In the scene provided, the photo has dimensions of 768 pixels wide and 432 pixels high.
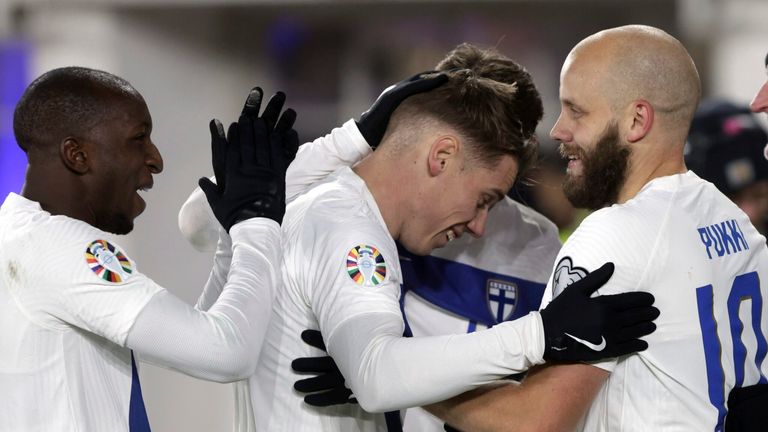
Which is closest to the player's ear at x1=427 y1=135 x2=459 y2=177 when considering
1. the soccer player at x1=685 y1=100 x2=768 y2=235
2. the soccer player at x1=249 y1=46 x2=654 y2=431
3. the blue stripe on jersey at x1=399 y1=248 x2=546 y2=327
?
the soccer player at x1=249 y1=46 x2=654 y2=431

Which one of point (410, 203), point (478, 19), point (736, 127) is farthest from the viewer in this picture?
point (478, 19)

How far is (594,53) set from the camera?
2578 mm

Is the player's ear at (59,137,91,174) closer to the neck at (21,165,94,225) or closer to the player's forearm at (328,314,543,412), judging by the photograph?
the neck at (21,165,94,225)

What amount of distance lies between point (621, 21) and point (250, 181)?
25.6ft

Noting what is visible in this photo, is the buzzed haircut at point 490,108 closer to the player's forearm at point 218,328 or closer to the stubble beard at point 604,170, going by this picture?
the stubble beard at point 604,170

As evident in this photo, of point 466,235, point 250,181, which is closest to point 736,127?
point 466,235

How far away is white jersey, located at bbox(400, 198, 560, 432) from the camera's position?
335 cm

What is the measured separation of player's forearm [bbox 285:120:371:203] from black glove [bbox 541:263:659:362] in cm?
92

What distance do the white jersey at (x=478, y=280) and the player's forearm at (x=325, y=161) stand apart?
0.47m

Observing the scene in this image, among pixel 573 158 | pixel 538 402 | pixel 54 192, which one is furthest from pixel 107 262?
pixel 573 158

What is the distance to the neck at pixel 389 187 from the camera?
2.77 meters

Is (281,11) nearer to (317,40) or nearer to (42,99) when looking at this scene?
(317,40)

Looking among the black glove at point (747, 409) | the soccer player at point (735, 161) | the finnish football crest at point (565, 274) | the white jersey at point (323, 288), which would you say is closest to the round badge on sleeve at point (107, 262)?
the white jersey at point (323, 288)

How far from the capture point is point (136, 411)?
2469mm
